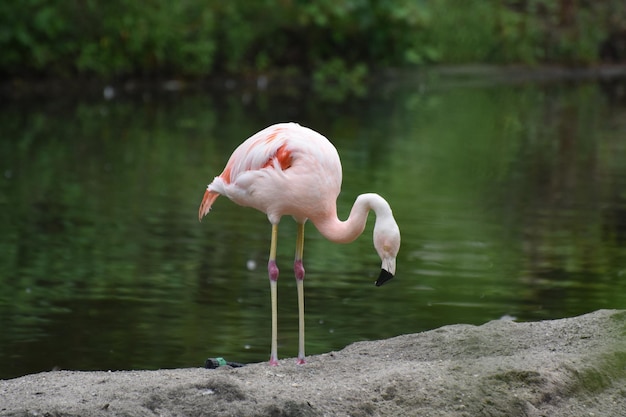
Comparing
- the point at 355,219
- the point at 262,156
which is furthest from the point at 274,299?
the point at 262,156

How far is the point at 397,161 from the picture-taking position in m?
13.3

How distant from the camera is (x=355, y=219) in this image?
523 centimetres

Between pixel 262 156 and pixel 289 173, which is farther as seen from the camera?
pixel 262 156

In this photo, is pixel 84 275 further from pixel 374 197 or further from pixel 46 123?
pixel 46 123

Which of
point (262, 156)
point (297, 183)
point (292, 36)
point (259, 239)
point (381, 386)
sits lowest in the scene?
point (381, 386)

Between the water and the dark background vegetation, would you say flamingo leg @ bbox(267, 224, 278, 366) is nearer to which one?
the water

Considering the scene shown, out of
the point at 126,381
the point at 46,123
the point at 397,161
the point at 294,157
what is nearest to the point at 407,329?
the point at 294,157

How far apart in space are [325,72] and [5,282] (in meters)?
16.3

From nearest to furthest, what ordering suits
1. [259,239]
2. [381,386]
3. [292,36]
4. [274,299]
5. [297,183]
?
1. [381,386]
2. [297,183]
3. [274,299]
4. [259,239]
5. [292,36]

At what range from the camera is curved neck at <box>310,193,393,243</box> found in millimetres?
5047

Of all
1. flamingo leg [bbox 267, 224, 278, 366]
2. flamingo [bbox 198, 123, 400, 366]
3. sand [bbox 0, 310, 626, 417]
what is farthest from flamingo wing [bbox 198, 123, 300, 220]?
sand [bbox 0, 310, 626, 417]

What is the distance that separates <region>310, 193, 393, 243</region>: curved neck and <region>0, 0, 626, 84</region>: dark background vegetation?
50.7 ft

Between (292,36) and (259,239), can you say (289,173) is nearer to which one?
(259,239)

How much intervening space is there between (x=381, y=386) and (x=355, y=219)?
33.5 inches
